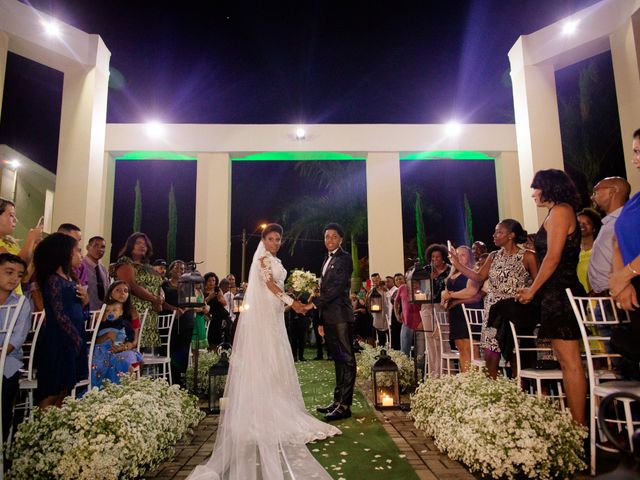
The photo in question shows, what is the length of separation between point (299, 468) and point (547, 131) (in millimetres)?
7257

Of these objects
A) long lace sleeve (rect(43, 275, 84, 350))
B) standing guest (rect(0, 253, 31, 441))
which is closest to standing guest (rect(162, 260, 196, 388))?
long lace sleeve (rect(43, 275, 84, 350))

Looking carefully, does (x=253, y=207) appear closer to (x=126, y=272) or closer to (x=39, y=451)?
(x=126, y=272)

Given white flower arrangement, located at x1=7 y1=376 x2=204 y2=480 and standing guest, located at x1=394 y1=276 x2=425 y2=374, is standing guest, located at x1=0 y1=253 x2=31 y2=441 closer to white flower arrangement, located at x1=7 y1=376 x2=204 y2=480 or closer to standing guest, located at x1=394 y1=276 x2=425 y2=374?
white flower arrangement, located at x1=7 y1=376 x2=204 y2=480

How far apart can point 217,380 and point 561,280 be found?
139 inches

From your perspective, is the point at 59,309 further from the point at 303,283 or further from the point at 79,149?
the point at 303,283

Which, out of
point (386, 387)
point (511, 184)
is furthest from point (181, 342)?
point (511, 184)

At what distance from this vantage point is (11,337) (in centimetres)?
296

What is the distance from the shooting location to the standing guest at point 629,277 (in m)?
2.34

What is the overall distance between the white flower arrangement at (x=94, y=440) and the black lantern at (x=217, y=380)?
52.7 inches

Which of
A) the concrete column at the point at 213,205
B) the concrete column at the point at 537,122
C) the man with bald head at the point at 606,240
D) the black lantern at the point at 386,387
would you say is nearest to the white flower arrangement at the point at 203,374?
the black lantern at the point at 386,387

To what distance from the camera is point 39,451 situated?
9.07 feet

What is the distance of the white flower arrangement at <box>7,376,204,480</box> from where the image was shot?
2648mm

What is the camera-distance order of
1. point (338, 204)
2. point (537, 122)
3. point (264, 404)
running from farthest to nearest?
1. point (338, 204)
2. point (537, 122)
3. point (264, 404)

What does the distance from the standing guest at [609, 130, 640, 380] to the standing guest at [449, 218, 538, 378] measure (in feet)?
4.32
